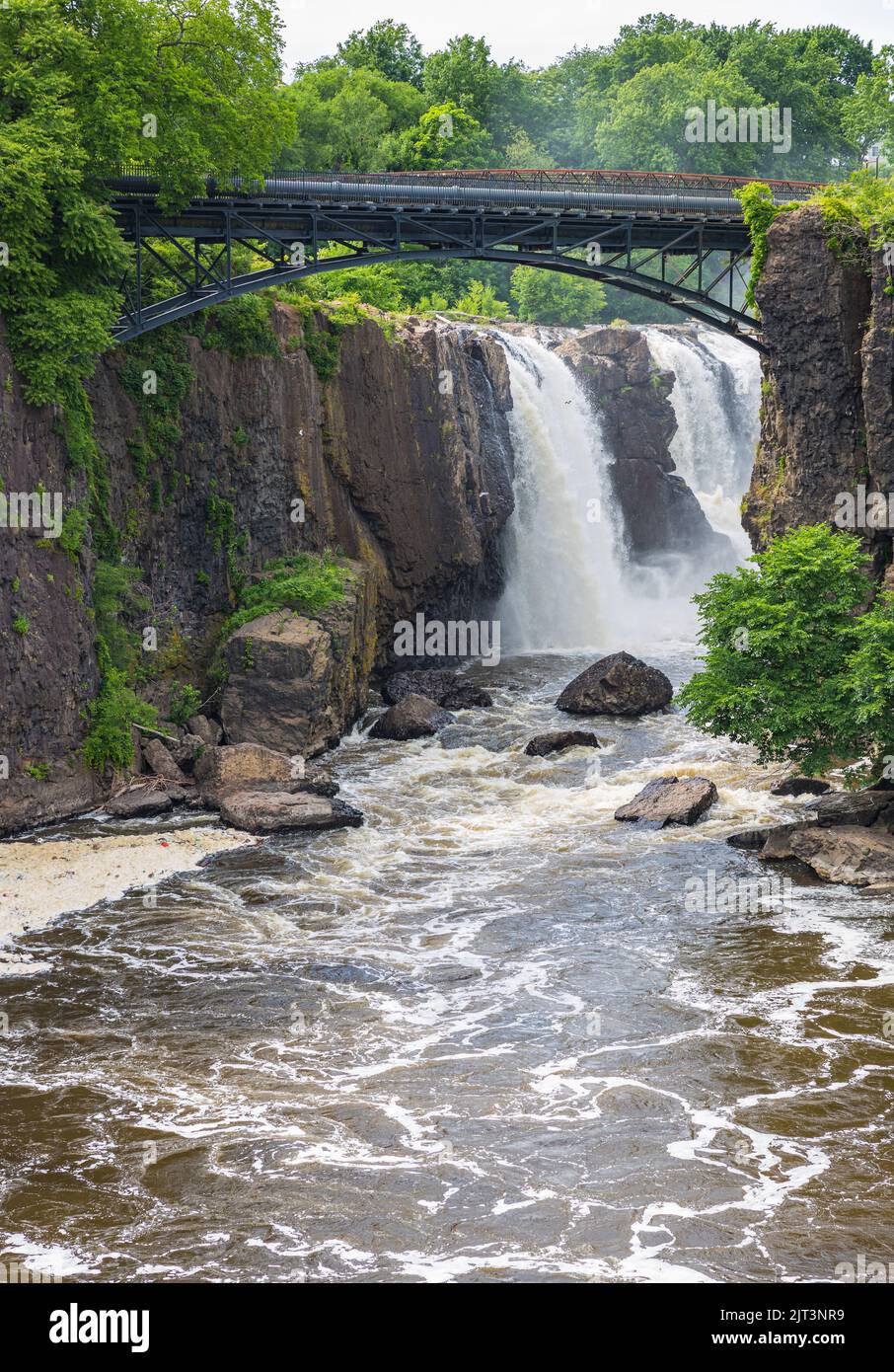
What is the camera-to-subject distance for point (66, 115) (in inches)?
1062

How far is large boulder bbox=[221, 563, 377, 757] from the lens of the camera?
3203 cm

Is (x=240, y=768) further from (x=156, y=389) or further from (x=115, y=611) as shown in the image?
(x=156, y=389)

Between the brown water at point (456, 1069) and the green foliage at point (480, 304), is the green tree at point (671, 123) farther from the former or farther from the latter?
the brown water at point (456, 1069)

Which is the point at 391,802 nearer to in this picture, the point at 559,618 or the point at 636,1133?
the point at 636,1133

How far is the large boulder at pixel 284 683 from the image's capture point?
32.0 metres

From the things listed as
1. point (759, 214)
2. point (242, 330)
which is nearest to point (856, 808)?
point (759, 214)

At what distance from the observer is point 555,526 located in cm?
4841

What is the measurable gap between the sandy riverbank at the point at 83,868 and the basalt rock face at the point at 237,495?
1.56m

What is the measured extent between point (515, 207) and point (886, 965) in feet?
80.7

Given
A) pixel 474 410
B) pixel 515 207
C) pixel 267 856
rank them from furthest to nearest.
A: pixel 474 410 < pixel 515 207 < pixel 267 856

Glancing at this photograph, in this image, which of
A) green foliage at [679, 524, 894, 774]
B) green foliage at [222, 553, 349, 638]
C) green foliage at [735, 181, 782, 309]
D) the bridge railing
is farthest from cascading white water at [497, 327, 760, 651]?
green foliage at [679, 524, 894, 774]

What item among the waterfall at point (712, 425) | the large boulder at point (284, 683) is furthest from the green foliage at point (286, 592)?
the waterfall at point (712, 425)

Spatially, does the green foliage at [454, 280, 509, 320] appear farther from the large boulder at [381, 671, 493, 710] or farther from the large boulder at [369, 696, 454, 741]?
the large boulder at [369, 696, 454, 741]

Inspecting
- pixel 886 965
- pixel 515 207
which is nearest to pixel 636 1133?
pixel 886 965
